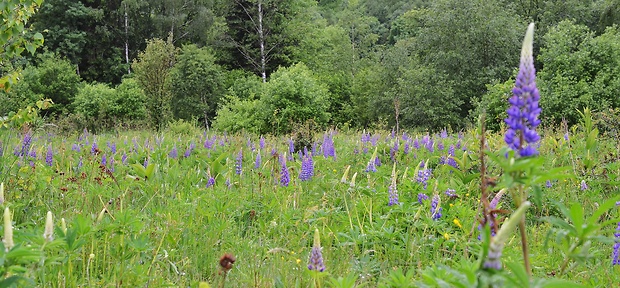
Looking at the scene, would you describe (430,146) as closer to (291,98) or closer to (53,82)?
(291,98)

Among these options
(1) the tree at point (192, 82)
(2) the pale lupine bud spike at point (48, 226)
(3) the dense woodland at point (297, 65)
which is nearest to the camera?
(2) the pale lupine bud spike at point (48, 226)

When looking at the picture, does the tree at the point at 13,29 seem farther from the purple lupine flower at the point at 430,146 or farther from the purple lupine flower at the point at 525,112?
the purple lupine flower at the point at 430,146

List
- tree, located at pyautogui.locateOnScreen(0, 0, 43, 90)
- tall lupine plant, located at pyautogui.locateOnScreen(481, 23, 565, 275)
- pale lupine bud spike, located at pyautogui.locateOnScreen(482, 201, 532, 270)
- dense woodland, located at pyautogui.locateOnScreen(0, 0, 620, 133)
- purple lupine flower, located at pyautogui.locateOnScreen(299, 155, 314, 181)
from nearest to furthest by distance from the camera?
pale lupine bud spike, located at pyautogui.locateOnScreen(482, 201, 532, 270), tall lupine plant, located at pyautogui.locateOnScreen(481, 23, 565, 275), tree, located at pyautogui.locateOnScreen(0, 0, 43, 90), purple lupine flower, located at pyautogui.locateOnScreen(299, 155, 314, 181), dense woodland, located at pyautogui.locateOnScreen(0, 0, 620, 133)

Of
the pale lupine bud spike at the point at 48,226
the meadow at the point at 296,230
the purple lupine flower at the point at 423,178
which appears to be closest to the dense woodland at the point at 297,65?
the meadow at the point at 296,230

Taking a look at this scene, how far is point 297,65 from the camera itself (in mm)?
17609

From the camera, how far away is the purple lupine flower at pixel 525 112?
40.6 inches

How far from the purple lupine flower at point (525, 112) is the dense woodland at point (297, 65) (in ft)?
35.1

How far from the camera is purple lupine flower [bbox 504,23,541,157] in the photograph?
1.03 m

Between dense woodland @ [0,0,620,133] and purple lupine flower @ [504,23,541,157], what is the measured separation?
10.7m

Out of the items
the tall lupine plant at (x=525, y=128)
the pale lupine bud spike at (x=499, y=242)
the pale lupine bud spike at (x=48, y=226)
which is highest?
the tall lupine plant at (x=525, y=128)

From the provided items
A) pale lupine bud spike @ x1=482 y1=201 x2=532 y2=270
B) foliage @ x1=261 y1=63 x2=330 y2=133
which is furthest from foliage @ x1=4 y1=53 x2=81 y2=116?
pale lupine bud spike @ x1=482 y1=201 x2=532 y2=270

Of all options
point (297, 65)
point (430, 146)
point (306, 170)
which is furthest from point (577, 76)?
point (306, 170)

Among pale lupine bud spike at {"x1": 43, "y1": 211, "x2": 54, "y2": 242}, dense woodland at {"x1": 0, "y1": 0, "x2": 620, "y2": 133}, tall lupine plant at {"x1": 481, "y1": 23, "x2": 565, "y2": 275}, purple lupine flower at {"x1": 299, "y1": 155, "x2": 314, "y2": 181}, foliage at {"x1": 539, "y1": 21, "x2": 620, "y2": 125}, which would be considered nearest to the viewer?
tall lupine plant at {"x1": 481, "y1": 23, "x2": 565, "y2": 275}

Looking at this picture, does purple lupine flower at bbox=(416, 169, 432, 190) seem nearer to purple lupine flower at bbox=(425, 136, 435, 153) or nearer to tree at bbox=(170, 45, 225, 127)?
purple lupine flower at bbox=(425, 136, 435, 153)
